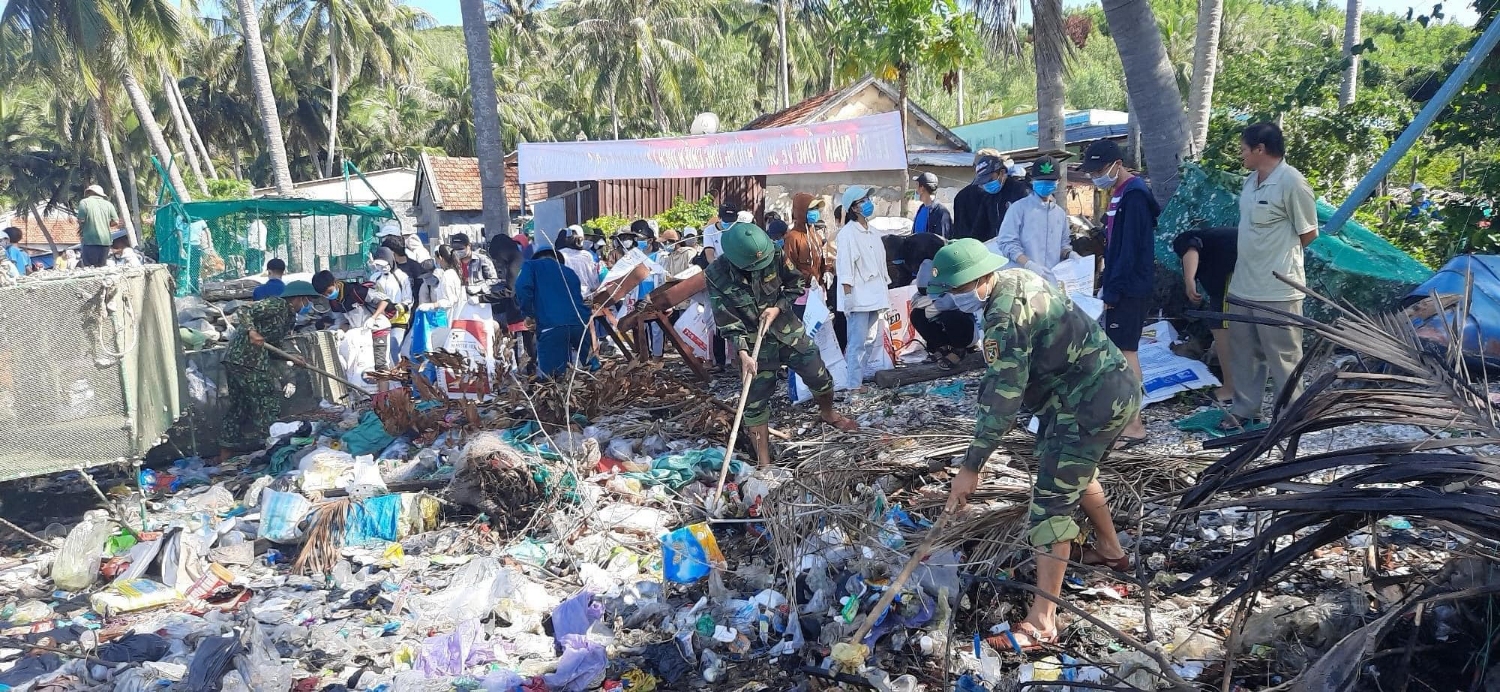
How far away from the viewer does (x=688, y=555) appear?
14.6 ft

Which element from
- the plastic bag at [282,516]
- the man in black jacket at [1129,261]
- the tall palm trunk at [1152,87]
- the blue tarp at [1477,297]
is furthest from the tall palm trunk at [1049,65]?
the plastic bag at [282,516]

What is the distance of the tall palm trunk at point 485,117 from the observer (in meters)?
10.6

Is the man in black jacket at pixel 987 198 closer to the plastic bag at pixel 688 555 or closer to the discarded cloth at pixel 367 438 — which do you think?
the plastic bag at pixel 688 555

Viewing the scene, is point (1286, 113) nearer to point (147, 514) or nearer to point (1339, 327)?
point (1339, 327)

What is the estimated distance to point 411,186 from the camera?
109ft

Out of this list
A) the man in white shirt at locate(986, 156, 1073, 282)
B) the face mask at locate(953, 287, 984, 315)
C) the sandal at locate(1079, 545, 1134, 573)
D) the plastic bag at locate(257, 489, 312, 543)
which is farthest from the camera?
the man in white shirt at locate(986, 156, 1073, 282)

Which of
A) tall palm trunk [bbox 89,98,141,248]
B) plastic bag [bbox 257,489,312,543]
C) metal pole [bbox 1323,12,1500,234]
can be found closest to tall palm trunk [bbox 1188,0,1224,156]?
metal pole [bbox 1323,12,1500,234]

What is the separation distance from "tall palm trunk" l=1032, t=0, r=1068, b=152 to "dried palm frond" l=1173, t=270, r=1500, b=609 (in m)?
9.11

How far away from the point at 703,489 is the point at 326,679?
7.39 ft

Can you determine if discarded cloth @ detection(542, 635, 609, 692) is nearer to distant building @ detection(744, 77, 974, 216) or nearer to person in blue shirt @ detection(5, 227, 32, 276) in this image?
distant building @ detection(744, 77, 974, 216)

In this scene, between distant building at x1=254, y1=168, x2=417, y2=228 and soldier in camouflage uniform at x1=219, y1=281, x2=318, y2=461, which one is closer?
soldier in camouflage uniform at x1=219, y1=281, x2=318, y2=461

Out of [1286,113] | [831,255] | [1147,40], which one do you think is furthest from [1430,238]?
[831,255]

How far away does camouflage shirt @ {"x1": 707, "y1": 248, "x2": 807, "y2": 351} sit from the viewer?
18.6 feet

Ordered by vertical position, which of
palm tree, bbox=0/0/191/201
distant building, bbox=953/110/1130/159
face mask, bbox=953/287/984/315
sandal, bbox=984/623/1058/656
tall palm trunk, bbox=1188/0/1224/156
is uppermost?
palm tree, bbox=0/0/191/201
